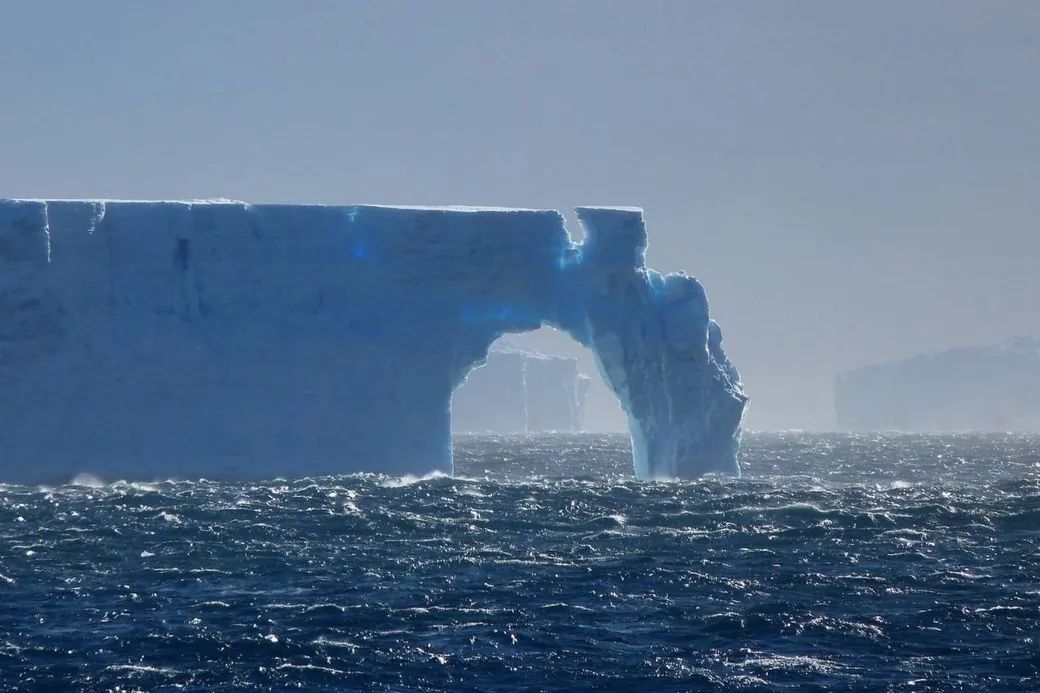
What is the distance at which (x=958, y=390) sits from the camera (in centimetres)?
7694

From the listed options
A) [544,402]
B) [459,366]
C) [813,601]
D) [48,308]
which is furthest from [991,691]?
[544,402]

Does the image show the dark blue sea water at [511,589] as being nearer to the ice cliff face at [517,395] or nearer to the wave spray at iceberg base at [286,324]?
the wave spray at iceberg base at [286,324]

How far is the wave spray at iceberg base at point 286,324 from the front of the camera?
22.2 metres

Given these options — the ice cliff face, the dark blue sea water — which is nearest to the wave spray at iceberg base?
the dark blue sea water

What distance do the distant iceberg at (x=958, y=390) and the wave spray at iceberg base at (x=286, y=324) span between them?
185 feet

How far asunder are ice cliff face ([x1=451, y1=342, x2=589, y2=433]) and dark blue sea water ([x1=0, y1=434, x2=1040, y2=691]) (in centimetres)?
4709

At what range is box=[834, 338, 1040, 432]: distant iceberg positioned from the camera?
76375 millimetres

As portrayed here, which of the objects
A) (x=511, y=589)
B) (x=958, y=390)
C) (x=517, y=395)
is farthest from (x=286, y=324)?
(x=958, y=390)

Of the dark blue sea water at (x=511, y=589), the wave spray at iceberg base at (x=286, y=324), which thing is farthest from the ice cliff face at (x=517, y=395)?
the dark blue sea water at (x=511, y=589)

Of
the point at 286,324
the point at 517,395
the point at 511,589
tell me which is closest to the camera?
the point at 511,589

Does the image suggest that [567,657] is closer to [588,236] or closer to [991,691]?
[991,691]

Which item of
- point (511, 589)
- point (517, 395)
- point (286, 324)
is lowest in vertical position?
point (511, 589)

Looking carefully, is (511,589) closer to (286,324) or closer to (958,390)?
(286,324)

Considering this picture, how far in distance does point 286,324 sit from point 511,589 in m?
11.4
